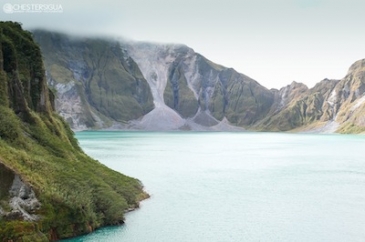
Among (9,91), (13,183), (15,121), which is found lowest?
(13,183)

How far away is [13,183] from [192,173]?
177ft

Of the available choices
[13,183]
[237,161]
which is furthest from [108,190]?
[237,161]

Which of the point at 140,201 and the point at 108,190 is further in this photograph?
the point at 140,201

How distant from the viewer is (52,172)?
145 feet

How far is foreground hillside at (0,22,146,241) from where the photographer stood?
35438 mm

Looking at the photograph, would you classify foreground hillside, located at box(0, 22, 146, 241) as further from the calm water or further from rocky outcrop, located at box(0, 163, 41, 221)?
the calm water

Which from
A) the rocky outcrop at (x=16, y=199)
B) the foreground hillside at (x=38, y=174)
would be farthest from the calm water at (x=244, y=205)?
the rocky outcrop at (x=16, y=199)

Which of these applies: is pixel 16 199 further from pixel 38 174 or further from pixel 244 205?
pixel 244 205

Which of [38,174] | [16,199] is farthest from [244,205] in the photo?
[16,199]

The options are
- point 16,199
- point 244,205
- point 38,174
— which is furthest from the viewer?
point 244,205

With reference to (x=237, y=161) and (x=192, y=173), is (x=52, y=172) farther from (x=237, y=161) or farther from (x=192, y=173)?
(x=237, y=161)

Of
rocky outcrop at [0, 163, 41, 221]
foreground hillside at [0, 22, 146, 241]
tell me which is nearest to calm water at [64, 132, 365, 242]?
foreground hillside at [0, 22, 146, 241]

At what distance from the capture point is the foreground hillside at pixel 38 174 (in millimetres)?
35438

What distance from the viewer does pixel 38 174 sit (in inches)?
1610
